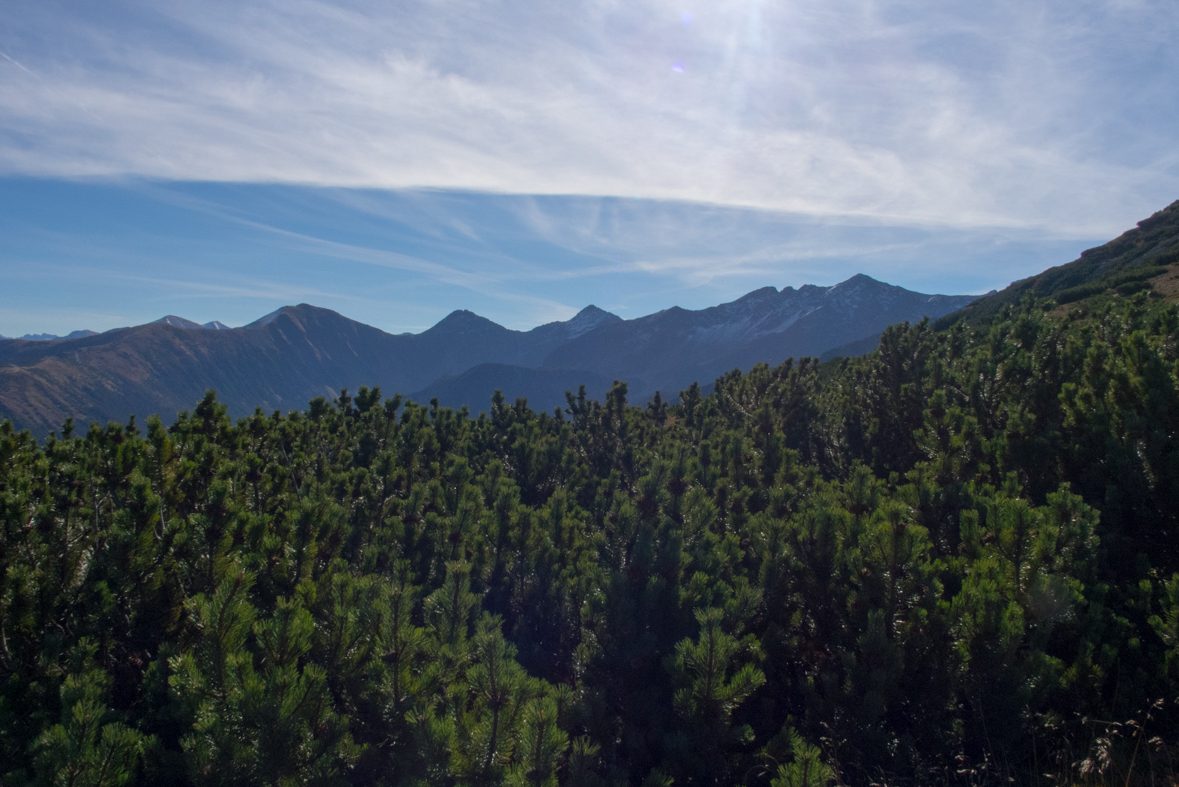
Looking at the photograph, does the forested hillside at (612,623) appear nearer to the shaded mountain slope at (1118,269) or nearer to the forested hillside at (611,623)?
the forested hillside at (611,623)

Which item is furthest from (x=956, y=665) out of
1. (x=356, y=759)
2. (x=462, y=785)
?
(x=356, y=759)

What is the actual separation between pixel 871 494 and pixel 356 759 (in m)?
5.56

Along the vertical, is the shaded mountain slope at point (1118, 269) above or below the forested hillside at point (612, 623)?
above

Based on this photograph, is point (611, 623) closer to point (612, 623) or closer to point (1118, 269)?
point (612, 623)

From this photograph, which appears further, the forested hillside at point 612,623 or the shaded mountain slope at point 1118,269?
the shaded mountain slope at point 1118,269

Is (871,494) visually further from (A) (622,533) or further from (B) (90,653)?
(B) (90,653)

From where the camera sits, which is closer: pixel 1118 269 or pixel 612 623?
pixel 612 623

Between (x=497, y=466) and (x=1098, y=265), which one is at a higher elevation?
(x=1098, y=265)

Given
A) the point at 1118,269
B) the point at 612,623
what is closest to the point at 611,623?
the point at 612,623

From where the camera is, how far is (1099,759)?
3324 mm

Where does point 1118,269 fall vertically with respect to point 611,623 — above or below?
above

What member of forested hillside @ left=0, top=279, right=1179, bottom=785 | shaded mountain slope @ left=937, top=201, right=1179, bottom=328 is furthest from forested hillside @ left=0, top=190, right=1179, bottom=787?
shaded mountain slope @ left=937, top=201, right=1179, bottom=328

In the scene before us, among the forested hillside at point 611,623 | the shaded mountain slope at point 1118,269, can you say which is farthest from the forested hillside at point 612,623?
the shaded mountain slope at point 1118,269

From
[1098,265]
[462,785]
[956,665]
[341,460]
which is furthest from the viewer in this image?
[1098,265]
